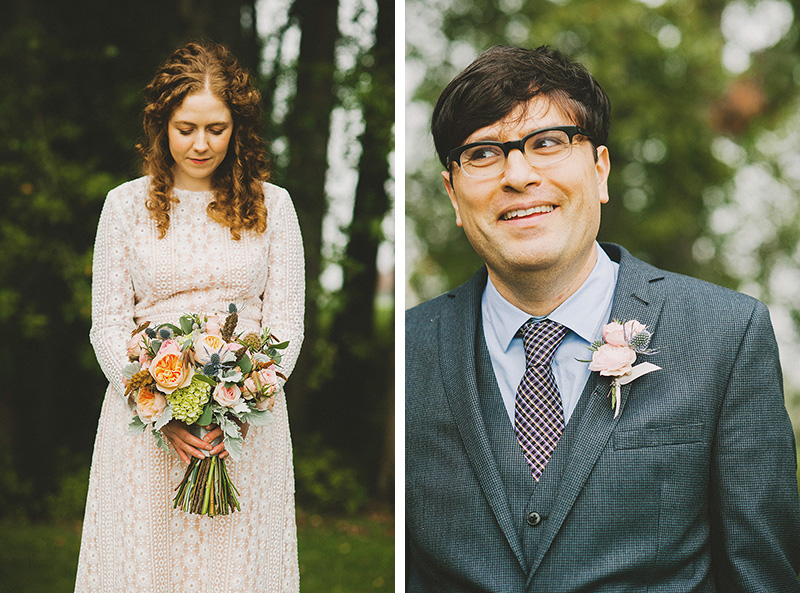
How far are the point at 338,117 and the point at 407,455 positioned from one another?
242cm

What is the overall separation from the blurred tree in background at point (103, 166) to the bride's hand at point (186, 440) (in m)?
2.06

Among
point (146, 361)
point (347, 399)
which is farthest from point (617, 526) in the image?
point (347, 399)

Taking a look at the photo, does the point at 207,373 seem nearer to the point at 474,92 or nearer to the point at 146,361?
the point at 146,361

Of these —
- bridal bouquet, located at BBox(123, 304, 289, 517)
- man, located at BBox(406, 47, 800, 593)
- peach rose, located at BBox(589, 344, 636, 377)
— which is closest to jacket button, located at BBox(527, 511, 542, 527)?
man, located at BBox(406, 47, 800, 593)

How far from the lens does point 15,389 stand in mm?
5297

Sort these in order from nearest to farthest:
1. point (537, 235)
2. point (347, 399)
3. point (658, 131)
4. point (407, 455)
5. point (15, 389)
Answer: point (537, 235)
point (407, 455)
point (15, 389)
point (347, 399)
point (658, 131)

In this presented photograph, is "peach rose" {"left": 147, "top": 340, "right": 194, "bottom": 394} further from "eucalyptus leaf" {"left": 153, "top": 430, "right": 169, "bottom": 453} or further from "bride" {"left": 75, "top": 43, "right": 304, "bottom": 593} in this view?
"bride" {"left": 75, "top": 43, "right": 304, "bottom": 593}

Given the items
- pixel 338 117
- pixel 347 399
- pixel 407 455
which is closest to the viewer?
pixel 407 455

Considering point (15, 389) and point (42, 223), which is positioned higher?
point (42, 223)

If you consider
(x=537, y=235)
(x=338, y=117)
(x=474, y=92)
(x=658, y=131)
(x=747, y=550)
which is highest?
(x=658, y=131)

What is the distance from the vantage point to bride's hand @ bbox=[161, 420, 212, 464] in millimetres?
2469

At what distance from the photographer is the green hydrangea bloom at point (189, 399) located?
237 cm

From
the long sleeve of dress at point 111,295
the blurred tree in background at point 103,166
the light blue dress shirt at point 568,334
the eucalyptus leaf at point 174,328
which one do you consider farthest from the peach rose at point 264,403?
the blurred tree in background at point 103,166

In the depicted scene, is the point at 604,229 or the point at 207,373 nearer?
the point at 207,373
